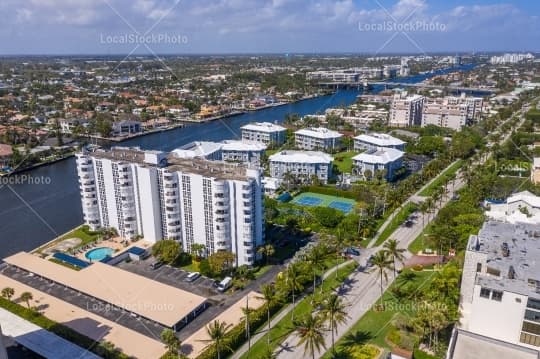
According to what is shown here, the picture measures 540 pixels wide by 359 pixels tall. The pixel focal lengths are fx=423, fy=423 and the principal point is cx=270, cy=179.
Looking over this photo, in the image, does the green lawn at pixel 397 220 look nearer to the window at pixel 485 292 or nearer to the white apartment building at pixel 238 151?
the window at pixel 485 292

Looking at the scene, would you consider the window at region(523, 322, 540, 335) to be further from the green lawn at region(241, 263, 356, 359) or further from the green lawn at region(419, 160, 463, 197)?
the green lawn at region(419, 160, 463, 197)

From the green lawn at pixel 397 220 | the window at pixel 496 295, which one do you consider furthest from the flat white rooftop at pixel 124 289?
→ the green lawn at pixel 397 220

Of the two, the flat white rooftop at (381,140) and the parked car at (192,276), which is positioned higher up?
the flat white rooftop at (381,140)

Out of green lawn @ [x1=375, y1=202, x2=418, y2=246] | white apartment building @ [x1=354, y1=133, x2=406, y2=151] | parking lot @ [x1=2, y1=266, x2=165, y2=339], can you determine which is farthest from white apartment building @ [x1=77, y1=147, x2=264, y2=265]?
white apartment building @ [x1=354, y1=133, x2=406, y2=151]

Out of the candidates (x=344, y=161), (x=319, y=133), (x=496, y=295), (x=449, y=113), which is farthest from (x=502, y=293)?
(x=449, y=113)

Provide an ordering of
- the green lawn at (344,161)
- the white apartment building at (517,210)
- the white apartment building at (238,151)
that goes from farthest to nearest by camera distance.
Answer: the green lawn at (344,161), the white apartment building at (238,151), the white apartment building at (517,210)

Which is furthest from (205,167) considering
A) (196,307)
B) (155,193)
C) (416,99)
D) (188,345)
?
(416,99)

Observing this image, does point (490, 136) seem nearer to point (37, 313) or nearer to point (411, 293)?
point (411, 293)
